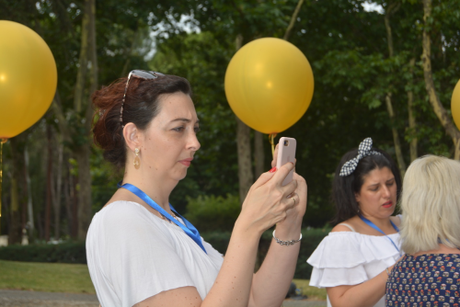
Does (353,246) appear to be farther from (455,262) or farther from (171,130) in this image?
(171,130)

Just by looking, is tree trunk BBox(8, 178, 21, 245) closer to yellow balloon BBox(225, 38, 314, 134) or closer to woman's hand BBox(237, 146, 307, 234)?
yellow balloon BBox(225, 38, 314, 134)

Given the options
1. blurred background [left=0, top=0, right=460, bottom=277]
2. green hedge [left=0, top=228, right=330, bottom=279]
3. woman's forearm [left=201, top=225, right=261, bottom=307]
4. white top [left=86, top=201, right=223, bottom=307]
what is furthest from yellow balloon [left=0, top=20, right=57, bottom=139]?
green hedge [left=0, top=228, right=330, bottom=279]

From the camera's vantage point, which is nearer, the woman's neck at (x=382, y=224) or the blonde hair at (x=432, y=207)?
the blonde hair at (x=432, y=207)

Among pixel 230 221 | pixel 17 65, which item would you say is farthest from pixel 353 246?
pixel 230 221

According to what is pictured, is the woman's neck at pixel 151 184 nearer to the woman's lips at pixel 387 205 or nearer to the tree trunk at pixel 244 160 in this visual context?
the woman's lips at pixel 387 205

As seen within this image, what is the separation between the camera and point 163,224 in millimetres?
1776

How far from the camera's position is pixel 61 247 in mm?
13930

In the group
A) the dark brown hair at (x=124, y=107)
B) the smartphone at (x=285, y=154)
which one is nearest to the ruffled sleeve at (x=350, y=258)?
the smartphone at (x=285, y=154)

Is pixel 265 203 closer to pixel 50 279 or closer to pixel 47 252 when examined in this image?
pixel 50 279

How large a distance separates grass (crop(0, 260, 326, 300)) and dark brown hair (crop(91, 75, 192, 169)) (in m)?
8.42

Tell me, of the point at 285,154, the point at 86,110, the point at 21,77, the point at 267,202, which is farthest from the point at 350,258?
the point at 86,110

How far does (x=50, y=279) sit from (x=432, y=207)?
9818 millimetres

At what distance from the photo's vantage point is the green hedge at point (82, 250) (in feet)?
41.3

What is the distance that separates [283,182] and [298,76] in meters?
2.74
